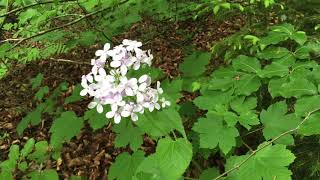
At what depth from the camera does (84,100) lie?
5.49 meters

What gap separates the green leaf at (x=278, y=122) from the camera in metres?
2.38

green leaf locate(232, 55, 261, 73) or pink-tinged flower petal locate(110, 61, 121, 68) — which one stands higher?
pink-tinged flower petal locate(110, 61, 121, 68)

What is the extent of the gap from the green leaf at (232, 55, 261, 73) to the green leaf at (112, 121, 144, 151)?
2.67 ft

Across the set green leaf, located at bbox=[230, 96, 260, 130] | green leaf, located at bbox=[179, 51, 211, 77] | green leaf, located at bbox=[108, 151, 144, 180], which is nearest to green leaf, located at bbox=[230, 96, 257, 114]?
green leaf, located at bbox=[230, 96, 260, 130]

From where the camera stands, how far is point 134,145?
272 cm

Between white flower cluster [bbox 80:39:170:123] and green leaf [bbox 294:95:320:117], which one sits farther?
green leaf [bbox 294:95:320:117]

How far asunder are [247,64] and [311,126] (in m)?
0.71

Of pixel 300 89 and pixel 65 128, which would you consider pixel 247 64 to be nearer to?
pixel 300 89

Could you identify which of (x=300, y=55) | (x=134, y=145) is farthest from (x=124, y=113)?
(x=300, y=55)

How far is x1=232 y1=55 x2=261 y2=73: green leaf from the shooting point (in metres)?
2.67

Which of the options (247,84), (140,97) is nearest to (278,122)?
(247,84)

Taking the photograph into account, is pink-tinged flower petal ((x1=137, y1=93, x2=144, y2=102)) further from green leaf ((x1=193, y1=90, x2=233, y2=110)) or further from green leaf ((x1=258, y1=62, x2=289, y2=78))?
green leaf ((x1=258, y1=62, x2=289, y2=78))

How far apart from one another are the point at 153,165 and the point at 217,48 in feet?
4.62

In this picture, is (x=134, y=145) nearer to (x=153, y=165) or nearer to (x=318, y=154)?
(x=153, y=165)
